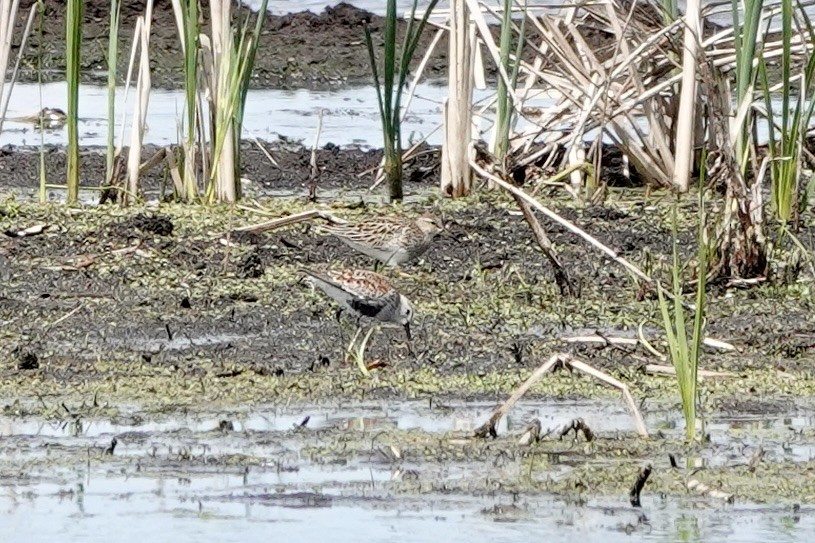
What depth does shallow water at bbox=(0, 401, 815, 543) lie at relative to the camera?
4.54 meters

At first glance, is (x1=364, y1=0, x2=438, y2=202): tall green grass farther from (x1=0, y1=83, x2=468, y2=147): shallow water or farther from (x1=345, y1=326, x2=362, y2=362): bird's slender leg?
(x1=345, y1=326, x2=362, y2=362): bird's slender leg

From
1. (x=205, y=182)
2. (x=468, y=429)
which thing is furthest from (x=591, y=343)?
(x=205, y=182)

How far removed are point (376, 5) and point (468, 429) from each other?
16694 millimetres

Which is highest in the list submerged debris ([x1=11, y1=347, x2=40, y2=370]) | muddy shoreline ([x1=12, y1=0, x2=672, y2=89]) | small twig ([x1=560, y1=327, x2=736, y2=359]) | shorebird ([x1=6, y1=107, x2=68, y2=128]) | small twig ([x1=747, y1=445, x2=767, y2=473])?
muddy shoreline ([x1=12, y1=0, x2=672, y2=89])

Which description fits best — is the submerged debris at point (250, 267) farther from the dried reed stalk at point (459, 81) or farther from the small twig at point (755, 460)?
the small twig at point (755, 460)

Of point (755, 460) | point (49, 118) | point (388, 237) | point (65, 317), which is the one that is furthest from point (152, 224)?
point (49, 118)

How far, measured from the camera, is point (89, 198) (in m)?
10.7

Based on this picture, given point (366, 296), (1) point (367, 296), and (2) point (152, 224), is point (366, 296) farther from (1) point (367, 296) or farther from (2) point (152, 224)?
(2) point (152, 224)

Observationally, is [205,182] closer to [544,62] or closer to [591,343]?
[544,62]

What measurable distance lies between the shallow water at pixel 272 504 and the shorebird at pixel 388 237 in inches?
109

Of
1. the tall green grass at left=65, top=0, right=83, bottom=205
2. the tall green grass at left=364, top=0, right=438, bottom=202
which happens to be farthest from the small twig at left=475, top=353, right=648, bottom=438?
the tall green grass at left=65, top=0, right=83, bottom=205

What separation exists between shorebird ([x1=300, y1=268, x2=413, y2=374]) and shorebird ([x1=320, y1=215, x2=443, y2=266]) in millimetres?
1090

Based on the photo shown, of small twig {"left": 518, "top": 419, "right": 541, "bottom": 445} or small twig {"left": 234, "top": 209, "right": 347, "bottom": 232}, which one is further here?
small twig {"left": 234, "top": 209, "right": 347, "bottom": 232}

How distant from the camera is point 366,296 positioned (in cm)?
693
